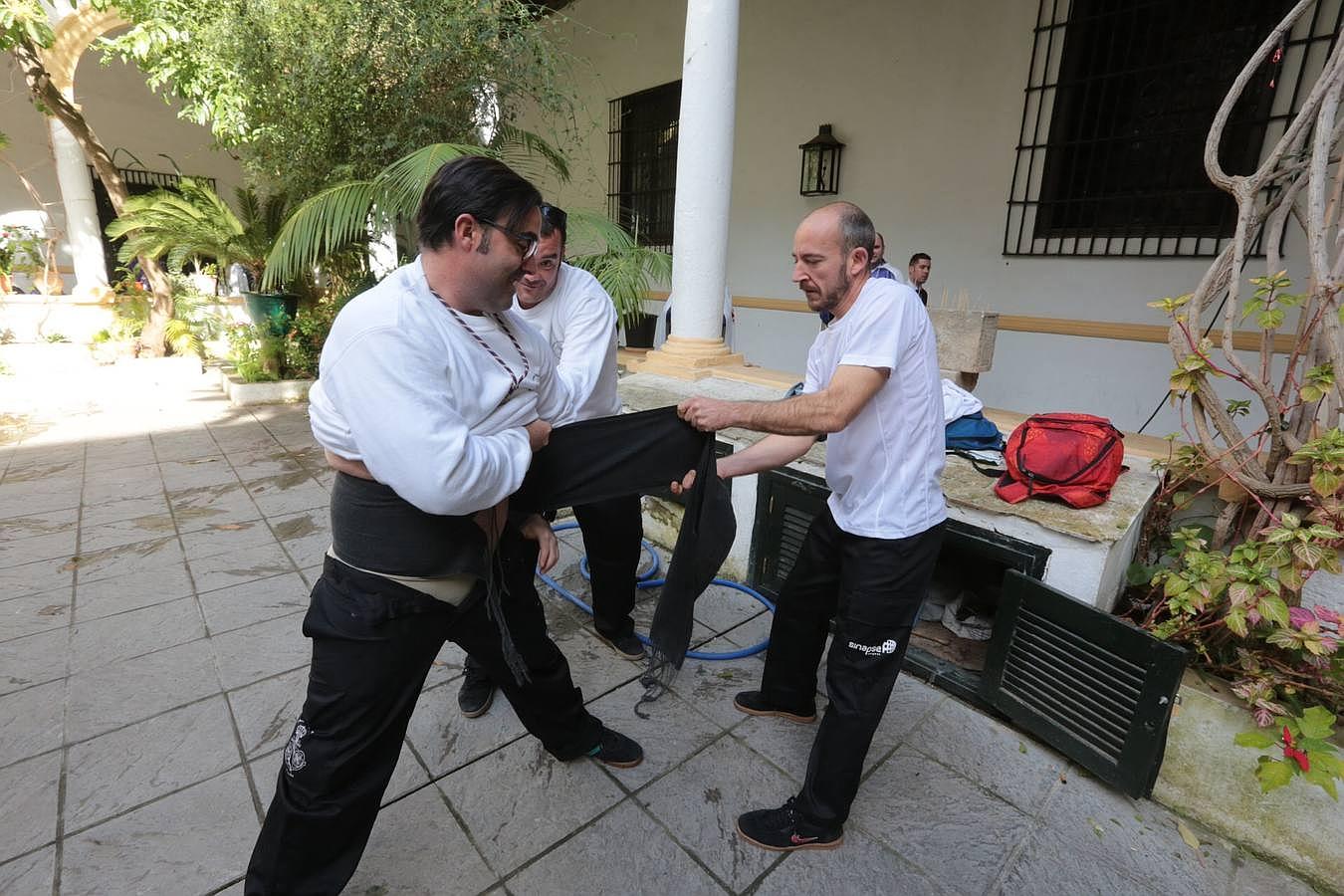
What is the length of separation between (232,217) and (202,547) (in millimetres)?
5781

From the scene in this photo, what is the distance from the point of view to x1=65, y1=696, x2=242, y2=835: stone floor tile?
6.67 ft

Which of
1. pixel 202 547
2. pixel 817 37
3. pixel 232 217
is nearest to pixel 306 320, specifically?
pixel 232 217

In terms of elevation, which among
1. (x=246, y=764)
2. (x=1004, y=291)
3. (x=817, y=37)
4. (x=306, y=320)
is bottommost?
(x=246, y=764)

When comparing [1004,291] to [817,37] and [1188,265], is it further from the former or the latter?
[817,37]

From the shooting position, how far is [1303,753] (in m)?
1.77

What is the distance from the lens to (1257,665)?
202cm

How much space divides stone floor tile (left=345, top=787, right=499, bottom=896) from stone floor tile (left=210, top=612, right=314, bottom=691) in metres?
1.06

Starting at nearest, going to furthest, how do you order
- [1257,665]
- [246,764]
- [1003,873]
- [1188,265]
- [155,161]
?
[1003,873], [1257,665], [246,764], [1188,265], [155,161]

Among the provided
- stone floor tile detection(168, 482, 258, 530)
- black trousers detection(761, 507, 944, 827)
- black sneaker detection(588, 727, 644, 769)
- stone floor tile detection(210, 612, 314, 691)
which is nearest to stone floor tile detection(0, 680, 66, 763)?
stone floor tile detection(210, 612, 314, 691)

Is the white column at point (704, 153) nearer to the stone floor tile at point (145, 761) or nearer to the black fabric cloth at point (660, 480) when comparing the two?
the black fabric cloth at point (660, 480)

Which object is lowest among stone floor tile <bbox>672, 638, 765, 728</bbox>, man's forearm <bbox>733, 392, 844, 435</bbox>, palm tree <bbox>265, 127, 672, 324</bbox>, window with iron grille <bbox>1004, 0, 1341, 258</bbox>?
stone floor tile <bbox>672, 638, 765, 728</bbox>

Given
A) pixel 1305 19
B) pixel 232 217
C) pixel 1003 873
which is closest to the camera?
pixel 1003 873

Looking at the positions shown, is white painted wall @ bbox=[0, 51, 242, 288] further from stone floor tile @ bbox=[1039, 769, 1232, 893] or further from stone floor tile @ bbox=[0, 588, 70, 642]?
stone floor tile @ bbox=[1039, 769, 1232, 893]

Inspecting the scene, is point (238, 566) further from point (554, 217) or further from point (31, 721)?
point (554, 217)
